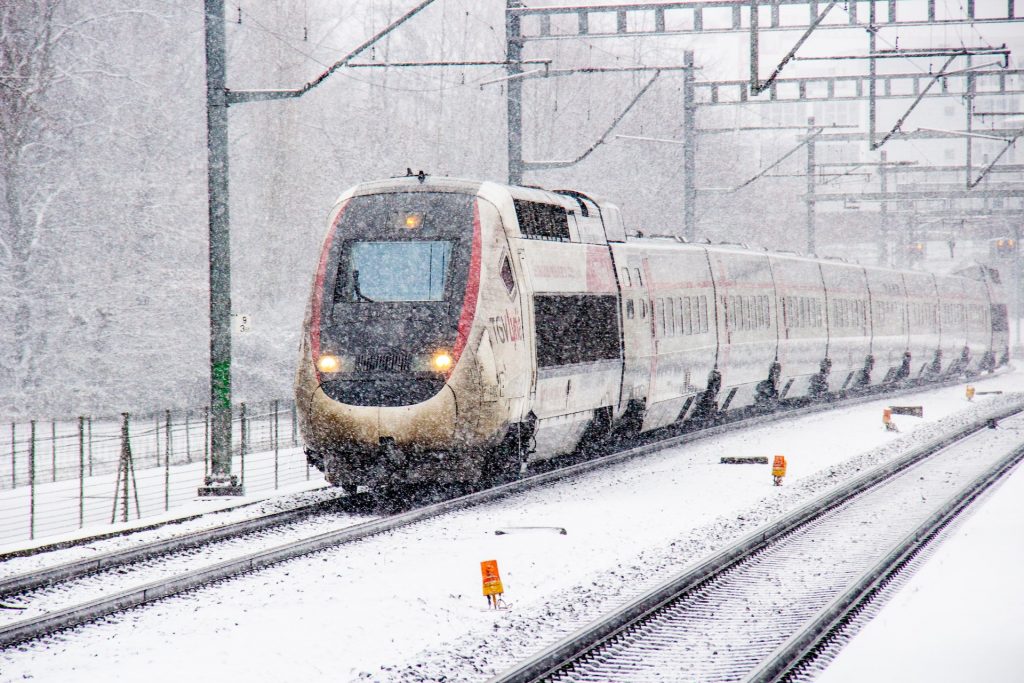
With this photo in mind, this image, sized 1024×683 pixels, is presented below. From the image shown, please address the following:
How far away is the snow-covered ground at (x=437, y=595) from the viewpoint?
7527 mm

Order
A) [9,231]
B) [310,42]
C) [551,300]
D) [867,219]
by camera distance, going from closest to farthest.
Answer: [551,300] < [9,231] < [310,42] < [867,219]

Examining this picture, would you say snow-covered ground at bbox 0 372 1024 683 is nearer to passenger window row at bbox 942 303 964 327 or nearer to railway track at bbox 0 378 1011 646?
railway track at bbox 0 378 1011 646

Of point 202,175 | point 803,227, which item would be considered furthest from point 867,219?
point 202,175

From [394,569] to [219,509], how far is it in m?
3.86

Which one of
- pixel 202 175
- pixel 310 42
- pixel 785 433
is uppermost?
pixel 310 42

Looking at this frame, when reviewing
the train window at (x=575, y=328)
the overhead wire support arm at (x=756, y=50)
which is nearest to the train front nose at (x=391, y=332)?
the train window at (x=575, y=328)

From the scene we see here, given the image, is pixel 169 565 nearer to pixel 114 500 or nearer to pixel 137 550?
pixel 137 550

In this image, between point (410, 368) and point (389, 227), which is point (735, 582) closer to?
point (410, 368)

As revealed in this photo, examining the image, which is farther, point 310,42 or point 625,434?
point 310,42

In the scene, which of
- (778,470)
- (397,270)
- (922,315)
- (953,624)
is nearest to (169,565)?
(397,270)

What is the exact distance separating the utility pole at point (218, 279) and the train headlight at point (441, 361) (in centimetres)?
307

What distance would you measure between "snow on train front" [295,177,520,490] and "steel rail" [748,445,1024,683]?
4338 millimetres

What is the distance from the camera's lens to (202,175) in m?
38.1

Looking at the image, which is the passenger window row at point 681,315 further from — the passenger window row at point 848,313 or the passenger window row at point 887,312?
the passenger window row at point 887,312
